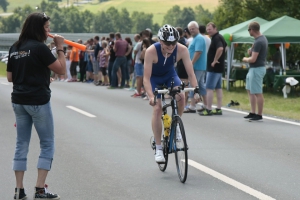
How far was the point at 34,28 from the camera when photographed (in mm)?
6414

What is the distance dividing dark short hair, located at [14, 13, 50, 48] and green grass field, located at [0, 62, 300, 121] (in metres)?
8.79

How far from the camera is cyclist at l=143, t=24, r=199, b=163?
7.84m

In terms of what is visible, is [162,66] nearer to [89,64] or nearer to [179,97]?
[179,97]

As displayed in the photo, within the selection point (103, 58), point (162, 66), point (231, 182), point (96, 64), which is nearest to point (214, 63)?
point (162, 66)

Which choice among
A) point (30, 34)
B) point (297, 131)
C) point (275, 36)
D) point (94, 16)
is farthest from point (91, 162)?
point (94, 16)

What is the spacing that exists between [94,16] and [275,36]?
496 feet

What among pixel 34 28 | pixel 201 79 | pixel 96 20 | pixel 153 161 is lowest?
pixel 153 161

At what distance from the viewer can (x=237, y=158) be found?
30.6 feet

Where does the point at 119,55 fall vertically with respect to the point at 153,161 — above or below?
above

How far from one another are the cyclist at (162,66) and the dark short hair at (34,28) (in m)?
1.76

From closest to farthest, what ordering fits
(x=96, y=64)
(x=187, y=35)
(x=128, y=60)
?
(x=187, y=35) < (x=128, y=60) < (x=96, y=64)

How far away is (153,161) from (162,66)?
154cm

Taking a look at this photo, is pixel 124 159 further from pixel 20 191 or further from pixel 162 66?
pixel 20 191

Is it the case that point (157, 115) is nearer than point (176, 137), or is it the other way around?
point (176, 137)
